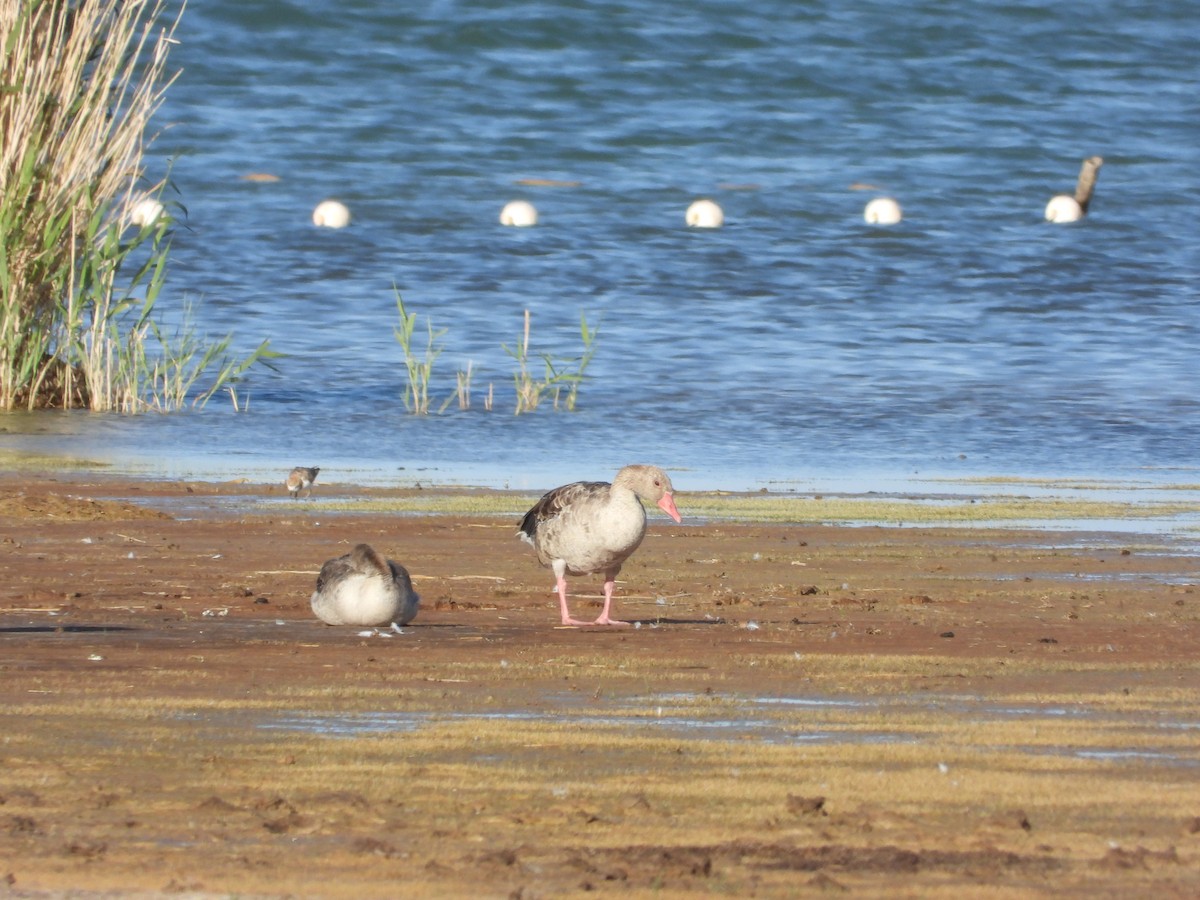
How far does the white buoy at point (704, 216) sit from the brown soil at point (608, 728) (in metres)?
26.6

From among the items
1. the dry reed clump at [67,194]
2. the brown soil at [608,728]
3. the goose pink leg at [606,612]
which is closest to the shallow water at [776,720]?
the brown soil at [608,728]

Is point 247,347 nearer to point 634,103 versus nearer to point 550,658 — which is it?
point 550,658

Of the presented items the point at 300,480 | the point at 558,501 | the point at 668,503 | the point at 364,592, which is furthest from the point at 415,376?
the point at 364,592

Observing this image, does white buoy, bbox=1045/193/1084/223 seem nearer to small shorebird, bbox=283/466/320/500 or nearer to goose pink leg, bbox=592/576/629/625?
small shorebird, bbox=283/466/320/500

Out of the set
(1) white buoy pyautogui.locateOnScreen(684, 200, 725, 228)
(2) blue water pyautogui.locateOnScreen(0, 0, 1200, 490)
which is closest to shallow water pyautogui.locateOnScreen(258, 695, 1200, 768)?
(2) blue water pyautogui.locateOnScreen(0, 0, 1200, 490)

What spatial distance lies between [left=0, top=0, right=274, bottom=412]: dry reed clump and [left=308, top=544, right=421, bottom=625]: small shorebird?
8.68 meters

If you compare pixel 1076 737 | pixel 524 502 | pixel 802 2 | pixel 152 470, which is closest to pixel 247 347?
pixel 152 470

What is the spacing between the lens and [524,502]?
43.3 feet

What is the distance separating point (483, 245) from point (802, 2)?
26.1m

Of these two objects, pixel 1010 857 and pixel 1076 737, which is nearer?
pixel 1010 857

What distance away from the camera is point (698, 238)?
35219mm

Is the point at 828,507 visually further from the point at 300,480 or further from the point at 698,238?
the point at 698,238

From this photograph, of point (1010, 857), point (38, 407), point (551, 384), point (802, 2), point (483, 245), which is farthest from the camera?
point (802, 2)

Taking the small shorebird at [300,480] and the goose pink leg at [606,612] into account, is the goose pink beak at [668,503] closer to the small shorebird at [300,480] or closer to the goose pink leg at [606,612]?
the goose pink leg at [606,612]
